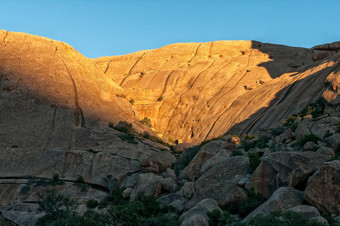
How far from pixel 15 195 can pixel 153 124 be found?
31883 millimetres

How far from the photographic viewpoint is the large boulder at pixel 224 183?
85.5ft

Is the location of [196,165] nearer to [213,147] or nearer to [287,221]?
[213,147]

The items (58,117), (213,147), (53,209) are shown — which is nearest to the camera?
(53,209)

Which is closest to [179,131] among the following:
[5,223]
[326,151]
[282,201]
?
[5,223]

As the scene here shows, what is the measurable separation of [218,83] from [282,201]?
51521 millimetres

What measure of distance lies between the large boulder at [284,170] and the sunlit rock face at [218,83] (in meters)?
23.1

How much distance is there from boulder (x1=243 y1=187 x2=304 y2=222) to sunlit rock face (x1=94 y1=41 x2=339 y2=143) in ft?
87.7

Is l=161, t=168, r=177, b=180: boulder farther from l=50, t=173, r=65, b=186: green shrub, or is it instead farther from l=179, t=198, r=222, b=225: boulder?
l=179, t=198, r=222, b=225: boulder

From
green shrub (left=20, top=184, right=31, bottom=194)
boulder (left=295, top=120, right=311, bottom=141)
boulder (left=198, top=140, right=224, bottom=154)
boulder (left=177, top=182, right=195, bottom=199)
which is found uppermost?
boulder (left=295, top=120, right=311, bottom=141)

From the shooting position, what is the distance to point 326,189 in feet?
68.3

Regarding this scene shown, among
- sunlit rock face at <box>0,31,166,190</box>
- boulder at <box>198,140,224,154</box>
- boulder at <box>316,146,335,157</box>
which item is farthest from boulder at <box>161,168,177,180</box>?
boulder at <box>316,146,335,157</box>

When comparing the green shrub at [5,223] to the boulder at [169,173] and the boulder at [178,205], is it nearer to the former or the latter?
the boulder at [169,173]

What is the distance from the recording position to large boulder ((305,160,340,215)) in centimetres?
2055

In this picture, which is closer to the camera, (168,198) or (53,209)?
(168,198)
